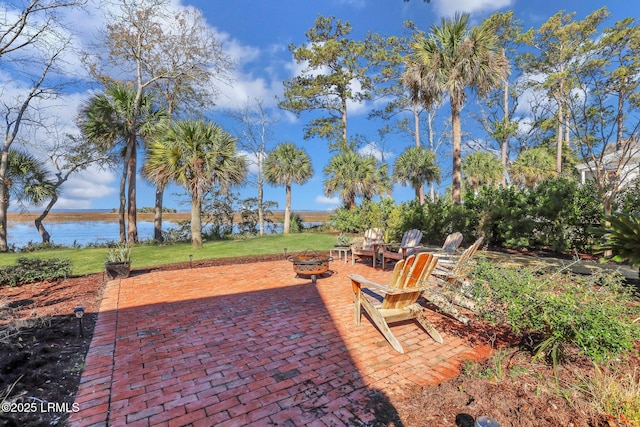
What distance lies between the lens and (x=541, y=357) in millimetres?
2592

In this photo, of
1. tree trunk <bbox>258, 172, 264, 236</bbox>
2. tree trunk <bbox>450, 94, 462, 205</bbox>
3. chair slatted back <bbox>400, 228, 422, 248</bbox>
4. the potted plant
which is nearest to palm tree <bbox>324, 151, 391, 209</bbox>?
tree trunk <bbox>258, 172, 264, 236</bbox>

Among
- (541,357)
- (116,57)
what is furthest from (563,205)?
(116,57)

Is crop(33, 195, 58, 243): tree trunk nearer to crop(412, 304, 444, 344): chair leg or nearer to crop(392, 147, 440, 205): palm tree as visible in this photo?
crop(412, 304, 444, 344): chair leg

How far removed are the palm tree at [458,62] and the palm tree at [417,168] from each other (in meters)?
8.40

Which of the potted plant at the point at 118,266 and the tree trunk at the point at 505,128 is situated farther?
the tree trunk at the point at 505,128

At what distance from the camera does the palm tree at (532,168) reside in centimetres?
1822

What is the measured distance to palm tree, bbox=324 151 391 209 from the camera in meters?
17.7

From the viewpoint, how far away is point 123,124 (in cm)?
1284

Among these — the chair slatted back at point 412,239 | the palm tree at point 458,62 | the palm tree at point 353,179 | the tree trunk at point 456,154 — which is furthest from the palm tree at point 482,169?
the chair slatted back at point 412,239

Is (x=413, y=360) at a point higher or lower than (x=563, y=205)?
lower

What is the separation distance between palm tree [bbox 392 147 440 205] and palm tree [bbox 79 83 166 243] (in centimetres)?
1430

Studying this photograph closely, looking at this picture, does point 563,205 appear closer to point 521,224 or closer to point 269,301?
point 521,224

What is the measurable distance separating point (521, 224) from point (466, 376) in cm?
800

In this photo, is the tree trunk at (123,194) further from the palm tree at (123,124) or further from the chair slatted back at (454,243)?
the chair slatted back at (454,243)
